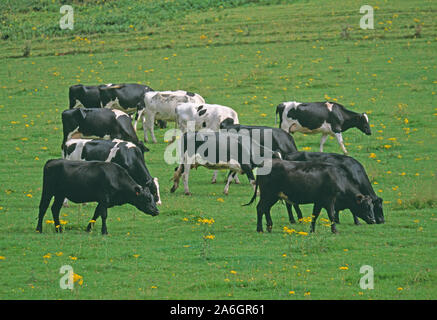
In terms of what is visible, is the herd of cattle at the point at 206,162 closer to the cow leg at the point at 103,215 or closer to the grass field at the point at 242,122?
the cow leg at the point at 103,215

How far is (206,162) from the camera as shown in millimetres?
19562

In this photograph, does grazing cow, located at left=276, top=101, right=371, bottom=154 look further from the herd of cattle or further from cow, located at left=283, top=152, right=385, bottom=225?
cow, located at left=283, top=152, right=385, bottom=225

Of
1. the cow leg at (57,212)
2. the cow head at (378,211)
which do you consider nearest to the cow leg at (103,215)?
the cow leg at (57,212)

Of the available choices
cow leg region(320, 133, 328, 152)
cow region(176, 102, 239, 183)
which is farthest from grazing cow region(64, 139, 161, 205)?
cow leg region(320, 133, 328, 152)

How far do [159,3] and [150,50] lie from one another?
10481mm

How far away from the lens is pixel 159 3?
4944 cm

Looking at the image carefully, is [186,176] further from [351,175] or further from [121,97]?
[121,97]

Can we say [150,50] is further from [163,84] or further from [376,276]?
[376,276]

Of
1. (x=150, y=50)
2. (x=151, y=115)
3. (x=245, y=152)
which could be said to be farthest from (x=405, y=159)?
(x=150, y=50)

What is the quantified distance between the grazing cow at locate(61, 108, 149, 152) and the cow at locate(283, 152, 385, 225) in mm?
5983

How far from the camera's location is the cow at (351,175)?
17047mm

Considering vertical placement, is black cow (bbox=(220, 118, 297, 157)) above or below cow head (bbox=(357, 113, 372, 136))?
above

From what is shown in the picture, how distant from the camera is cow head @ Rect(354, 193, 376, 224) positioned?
16812mm
